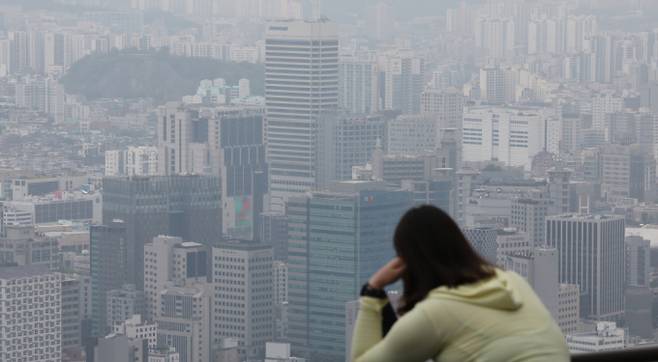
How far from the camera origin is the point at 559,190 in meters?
21.5

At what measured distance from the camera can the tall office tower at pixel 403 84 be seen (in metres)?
28.6

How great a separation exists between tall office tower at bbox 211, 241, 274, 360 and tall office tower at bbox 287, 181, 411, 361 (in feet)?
1.08

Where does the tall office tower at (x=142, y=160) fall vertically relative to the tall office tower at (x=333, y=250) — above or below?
above

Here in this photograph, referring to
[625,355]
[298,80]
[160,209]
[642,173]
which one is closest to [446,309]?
[625,355]

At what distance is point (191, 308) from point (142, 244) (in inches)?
125

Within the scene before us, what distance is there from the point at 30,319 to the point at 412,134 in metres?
11.5

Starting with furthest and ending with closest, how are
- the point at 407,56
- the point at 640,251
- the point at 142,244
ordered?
the point at 407,56 → the point at 142,244 → the point at 640,251

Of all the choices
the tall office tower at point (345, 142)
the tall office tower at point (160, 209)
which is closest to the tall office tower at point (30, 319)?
the tall office tower at point (160, 209)

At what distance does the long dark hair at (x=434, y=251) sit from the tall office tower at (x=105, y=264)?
52.5 ft

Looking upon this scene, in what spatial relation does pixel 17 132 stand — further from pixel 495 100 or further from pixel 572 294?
pixel 572 294

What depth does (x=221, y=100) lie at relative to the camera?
95.1ft

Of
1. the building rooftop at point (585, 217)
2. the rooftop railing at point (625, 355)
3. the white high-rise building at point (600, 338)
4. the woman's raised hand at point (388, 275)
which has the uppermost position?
the woman's raised hand at point (388, 275)

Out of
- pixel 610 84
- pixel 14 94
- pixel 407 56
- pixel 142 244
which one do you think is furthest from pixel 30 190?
pixel 610 84

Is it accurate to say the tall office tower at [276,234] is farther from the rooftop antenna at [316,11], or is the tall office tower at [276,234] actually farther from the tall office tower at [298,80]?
the rooftop antenna at [316,11]
